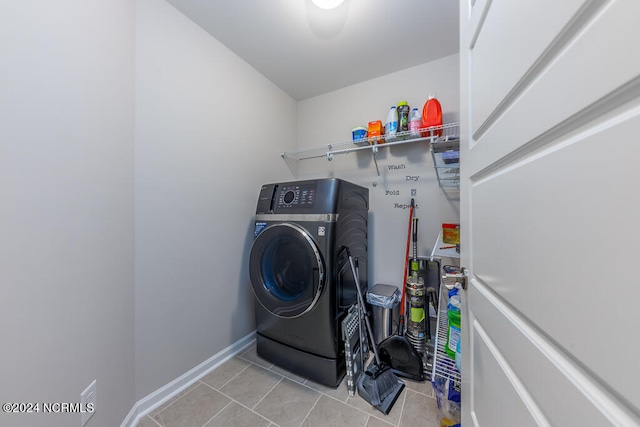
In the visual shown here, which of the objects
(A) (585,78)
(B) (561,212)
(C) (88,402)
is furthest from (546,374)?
(C) (88,402)

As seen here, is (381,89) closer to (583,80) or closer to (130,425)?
(583,80)

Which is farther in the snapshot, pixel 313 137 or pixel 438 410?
pixel 313 137

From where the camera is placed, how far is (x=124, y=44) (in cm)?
111

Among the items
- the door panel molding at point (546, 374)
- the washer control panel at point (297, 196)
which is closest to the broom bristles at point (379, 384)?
the door panel molding at point (546, 374)

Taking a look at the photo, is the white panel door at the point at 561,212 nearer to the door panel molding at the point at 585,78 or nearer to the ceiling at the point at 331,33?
the door panel molding at the point at 585,78

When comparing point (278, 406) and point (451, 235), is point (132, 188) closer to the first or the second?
point (278, 406)

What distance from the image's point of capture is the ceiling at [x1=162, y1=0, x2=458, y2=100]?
1.40 m

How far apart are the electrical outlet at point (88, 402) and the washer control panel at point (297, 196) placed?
1.23 metres

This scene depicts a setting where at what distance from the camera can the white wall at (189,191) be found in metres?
1.26

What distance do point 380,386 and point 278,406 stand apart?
62cm

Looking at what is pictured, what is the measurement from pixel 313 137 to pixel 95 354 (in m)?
2.27

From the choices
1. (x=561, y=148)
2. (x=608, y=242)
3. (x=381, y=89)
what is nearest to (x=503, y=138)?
(x=561, y=148)

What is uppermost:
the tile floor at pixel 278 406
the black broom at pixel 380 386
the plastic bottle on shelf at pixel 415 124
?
the plastic bottle on shelf at pixel 415 124

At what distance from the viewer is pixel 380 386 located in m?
1.37
